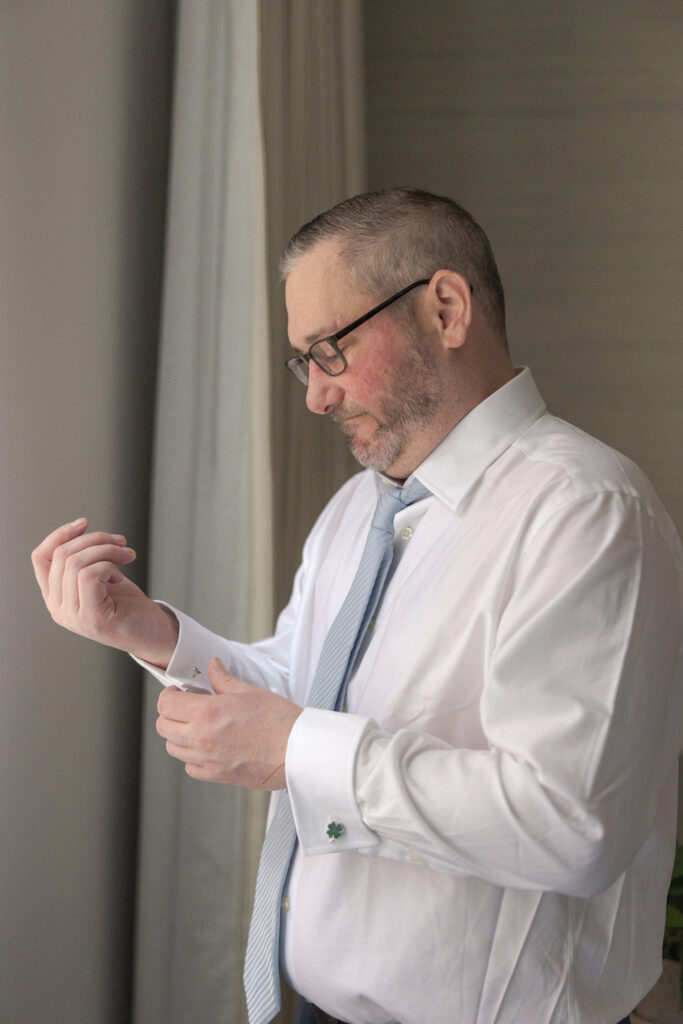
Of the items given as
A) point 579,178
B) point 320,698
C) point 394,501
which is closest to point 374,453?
point 394,501

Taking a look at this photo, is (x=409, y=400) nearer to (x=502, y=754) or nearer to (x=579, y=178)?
(x=502, y=754)

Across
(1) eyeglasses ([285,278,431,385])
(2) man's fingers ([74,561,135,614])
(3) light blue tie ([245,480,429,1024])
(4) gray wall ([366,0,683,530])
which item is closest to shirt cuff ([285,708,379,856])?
(3) light blue tie ([245,480,429,1024])

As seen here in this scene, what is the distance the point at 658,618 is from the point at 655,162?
1.86 meters

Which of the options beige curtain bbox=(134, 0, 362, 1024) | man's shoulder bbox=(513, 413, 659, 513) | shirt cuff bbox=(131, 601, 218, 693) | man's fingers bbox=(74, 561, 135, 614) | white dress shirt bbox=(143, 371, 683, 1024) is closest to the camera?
white dress shirt bbox=(143, 371, 683, 1024)

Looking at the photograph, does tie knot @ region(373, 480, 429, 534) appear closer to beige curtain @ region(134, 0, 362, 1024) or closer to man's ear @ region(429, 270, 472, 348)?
man's ear @ region(429, 270, 472, 348)

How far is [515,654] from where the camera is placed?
970 mm

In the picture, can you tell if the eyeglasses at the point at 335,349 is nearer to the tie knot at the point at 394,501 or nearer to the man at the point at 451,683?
the man at the point at 451,683

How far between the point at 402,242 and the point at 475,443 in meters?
0.28

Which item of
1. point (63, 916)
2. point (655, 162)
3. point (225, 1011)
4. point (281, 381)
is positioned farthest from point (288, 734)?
point (655, 162)

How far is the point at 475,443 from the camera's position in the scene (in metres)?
1.24

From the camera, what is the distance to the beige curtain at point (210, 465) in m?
1.58

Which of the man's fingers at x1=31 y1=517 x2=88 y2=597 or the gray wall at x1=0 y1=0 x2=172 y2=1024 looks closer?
the man's fingers at x1=31 y1=517 x2=88 y2=597

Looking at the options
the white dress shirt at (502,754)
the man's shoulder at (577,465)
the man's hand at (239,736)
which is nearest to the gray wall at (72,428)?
the white dress shirt at (502,754)

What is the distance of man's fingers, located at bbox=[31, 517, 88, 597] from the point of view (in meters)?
1.19
